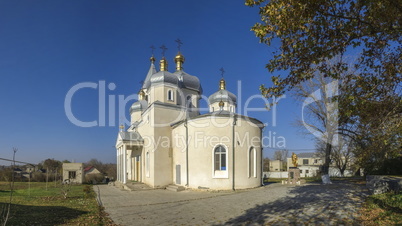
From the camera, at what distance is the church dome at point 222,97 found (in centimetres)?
2541

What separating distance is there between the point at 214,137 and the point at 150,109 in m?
5.62

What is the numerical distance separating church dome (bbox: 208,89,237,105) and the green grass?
55.6 feet

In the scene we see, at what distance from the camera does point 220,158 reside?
16562mm

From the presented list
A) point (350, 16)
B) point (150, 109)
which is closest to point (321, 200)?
point (350, 16)

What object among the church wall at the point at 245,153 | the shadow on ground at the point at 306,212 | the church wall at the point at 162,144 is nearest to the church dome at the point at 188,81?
the church wall at the point at 162,144

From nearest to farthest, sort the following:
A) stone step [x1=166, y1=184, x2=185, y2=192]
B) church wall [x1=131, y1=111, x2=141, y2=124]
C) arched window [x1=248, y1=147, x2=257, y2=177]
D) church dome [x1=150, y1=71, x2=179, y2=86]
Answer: stone step [x1=166, y1=184, x2=185, y2=192] → arched window [x1=248, y1=147, x2=257, y2=177] → church dome [x1=150, y1=71, x2=179, y2=86] → church wall [x1=131, y1=111, x2=141, y2=124]

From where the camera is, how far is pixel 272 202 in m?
10.7

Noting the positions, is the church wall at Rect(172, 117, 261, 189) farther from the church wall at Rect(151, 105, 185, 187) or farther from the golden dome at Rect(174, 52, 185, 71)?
the golden dome at Rect(174, 52, 185, 71)

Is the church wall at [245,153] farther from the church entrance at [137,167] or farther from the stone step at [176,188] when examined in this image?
the church entrance at [137,167]

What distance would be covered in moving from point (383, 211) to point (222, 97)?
18.4 metres

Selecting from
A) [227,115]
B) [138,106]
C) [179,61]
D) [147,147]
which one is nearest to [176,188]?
[147,147]

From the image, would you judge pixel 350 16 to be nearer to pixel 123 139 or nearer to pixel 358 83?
pixel 358 83

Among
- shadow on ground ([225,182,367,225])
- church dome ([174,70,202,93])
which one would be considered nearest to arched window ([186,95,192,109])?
church dome ([174,70,202,93])

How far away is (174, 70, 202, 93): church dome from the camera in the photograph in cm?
2300
